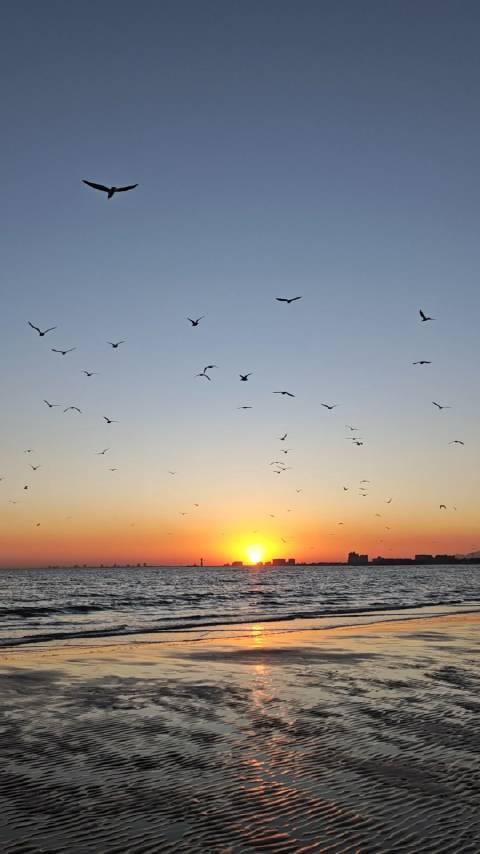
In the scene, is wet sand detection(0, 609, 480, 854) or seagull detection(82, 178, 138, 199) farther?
seagull detection(82, 178, 138, 199)

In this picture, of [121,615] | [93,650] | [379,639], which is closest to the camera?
[93,650]

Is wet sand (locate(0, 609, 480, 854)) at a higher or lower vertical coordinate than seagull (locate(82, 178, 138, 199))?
lower

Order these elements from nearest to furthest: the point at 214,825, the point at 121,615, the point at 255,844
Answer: the point at 255,844 → the point at 214,825 → the point at 121,615

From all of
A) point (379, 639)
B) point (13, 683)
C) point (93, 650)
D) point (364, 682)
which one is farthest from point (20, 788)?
point (379, 639)

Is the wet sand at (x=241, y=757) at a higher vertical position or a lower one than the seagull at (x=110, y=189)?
lower

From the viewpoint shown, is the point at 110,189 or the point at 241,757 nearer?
the point at 241,757

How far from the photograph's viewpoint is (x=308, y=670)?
17.9 meters

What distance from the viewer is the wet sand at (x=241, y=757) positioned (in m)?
6.48

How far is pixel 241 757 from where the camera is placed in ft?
30.2

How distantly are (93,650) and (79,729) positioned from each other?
1353 centimetres

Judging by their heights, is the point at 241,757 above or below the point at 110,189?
below

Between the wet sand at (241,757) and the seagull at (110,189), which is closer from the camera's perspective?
the wet sand at (241,757)

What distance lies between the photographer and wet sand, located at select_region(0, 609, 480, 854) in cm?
648

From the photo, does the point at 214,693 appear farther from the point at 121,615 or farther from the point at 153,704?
the point at 121,615
